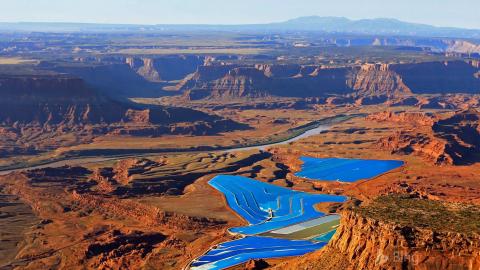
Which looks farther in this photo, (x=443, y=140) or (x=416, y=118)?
(x=416, y=118)

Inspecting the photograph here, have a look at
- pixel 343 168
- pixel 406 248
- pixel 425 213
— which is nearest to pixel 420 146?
pixel 343 168

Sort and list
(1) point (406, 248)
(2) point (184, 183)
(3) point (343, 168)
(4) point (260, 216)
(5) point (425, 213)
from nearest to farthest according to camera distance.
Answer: (1) point (406, 248) → (5) point (425, 213) → (4) point (260, 216) → (2) point (184, 183) → (3) point (343, 168)

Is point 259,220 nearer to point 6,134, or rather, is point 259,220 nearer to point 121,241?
point 121,241

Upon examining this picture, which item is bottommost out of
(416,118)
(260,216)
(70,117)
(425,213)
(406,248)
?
(260,216)

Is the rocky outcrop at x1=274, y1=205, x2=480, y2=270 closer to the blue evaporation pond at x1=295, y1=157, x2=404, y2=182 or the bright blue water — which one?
the bright blue water

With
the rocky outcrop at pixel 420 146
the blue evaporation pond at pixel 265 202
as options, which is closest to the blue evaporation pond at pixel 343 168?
the rocky outcrop at pixel 420 146

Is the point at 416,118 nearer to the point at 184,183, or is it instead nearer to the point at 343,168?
the point at 343,168

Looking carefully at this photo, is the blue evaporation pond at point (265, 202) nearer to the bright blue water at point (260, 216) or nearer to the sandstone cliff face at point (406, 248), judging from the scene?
the bright blue water at point (260, 216)
